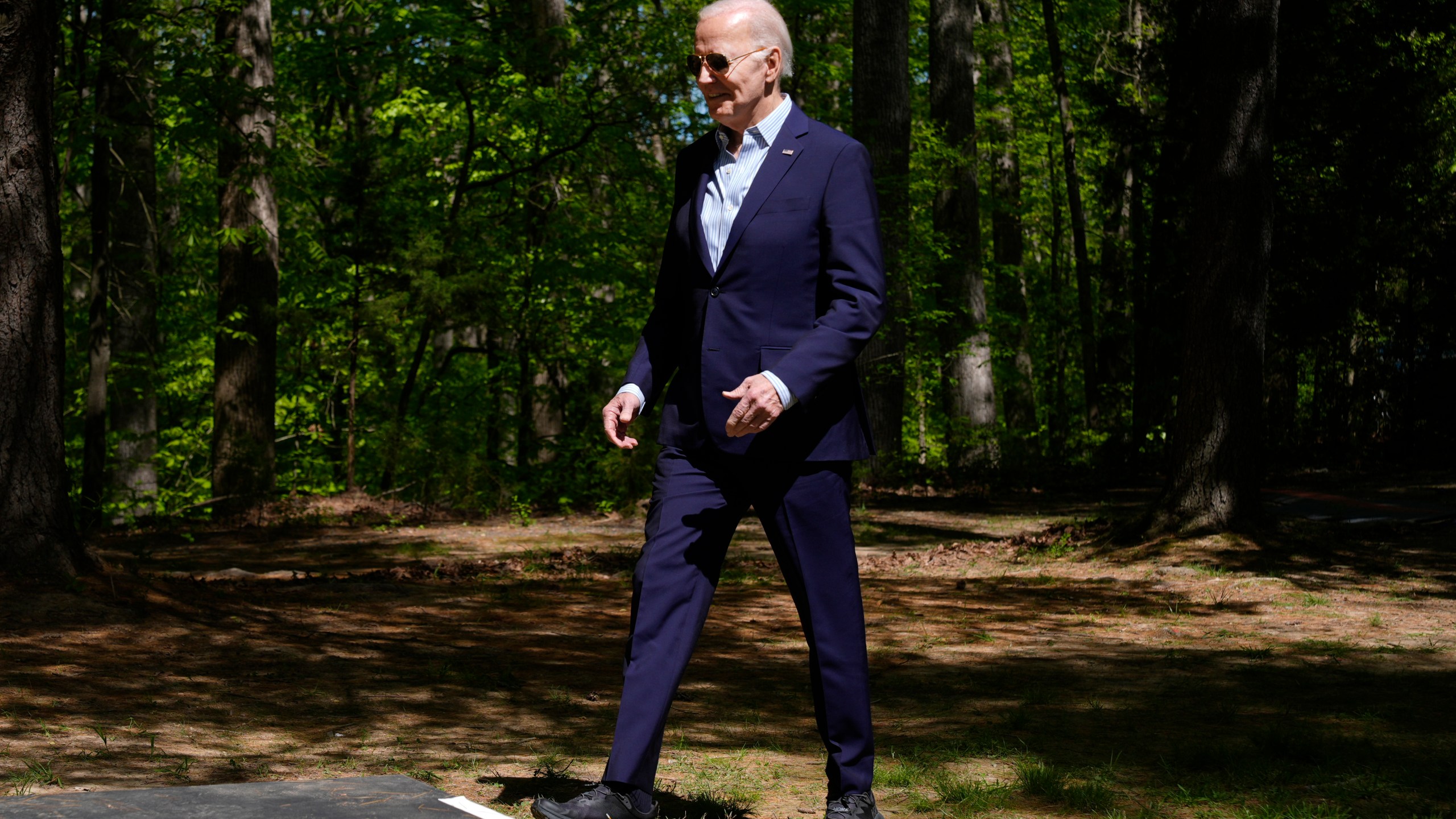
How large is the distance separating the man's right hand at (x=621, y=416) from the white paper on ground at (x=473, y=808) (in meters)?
1.03

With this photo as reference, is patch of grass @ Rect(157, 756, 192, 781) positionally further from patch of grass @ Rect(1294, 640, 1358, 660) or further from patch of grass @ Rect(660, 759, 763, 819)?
patch of grass @ Rect(1294, 640, 1358, 660)

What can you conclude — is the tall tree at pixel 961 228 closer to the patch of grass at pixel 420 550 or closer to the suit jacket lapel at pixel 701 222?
the patch of grass at pixel 420 550

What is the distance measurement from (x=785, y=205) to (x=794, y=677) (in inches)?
145

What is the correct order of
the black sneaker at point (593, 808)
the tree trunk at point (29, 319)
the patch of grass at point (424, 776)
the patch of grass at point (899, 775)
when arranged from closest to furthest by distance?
the black sneaker at point (593, 808)
the patch of grass at point (424, 776)
the patch of grass at point (899, 775)
the tree trunk at point (29, 319)

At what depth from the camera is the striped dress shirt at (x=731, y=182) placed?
133 inches

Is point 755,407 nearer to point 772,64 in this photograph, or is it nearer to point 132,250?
point 772,64

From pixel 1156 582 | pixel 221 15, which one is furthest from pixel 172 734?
pixel 221 15

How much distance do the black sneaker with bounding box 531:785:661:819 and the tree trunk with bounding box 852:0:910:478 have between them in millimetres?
13915

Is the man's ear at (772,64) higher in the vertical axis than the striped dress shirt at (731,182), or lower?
higher

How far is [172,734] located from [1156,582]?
6695 mm

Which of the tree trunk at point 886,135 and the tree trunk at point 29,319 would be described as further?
the tree trunk at point 886,135

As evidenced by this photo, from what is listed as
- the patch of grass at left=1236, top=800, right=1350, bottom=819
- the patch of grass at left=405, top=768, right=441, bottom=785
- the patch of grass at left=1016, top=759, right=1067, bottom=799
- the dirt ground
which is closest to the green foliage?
the dirt ground

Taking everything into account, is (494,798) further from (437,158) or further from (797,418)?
(437,158)

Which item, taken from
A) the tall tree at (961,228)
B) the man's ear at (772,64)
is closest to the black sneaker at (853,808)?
the man's ear at (772,64)
